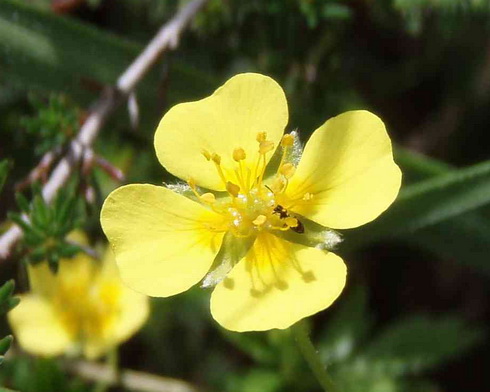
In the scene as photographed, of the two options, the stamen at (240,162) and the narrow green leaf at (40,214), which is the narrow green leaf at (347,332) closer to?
Answer: the stamen at (240,162)

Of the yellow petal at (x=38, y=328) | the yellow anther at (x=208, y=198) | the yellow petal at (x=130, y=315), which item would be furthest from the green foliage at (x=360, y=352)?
the yellow anther at (x=208, y=198)

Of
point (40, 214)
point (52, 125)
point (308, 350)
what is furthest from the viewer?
point (52, 125)

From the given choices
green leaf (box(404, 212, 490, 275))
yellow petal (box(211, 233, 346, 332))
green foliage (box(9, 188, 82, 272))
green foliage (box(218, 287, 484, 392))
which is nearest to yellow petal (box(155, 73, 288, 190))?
yellow petal (box(211, 233, 346, 332))

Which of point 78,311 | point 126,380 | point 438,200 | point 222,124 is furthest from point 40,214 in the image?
point 438,200

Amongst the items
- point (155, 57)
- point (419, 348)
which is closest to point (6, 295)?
point (155, 57)

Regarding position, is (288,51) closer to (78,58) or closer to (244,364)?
(78,58)

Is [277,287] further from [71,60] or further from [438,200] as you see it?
[71,60]

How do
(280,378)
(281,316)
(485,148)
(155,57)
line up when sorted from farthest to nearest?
(485,148) < (280,378) < (155,57) < (281,316)
